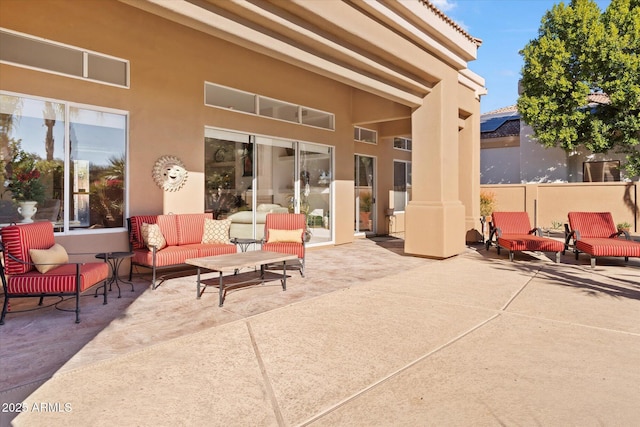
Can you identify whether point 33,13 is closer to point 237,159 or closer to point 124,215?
point 124,215

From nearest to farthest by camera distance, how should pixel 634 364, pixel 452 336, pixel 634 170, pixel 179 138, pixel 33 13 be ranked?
pixel 634 364 < pixel 452 336 < pixel 33 13 < pixel 179 138 < pixel 634 170

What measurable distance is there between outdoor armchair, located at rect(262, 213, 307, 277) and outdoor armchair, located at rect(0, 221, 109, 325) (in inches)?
117

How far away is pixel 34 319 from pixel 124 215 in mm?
2608

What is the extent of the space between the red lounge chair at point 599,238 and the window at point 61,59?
9064 millimetres

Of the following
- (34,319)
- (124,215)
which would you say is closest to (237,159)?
(124,215)

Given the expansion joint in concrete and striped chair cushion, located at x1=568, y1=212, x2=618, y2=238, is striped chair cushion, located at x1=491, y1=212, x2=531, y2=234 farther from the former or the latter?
the expansion joint in concrete

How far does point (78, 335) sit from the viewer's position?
389 cm

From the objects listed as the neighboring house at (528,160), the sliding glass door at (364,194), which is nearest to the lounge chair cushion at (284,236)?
the sliding glass door at (364,194)

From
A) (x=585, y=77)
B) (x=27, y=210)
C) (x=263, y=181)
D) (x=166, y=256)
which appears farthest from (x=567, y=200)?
(x=27, y=210)

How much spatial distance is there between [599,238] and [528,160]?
10545mm

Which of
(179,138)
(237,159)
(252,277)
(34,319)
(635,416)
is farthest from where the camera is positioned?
(237,159)

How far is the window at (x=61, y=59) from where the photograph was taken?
5473 millimetres

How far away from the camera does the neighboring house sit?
1652cm

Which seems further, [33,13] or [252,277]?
[252,277]
